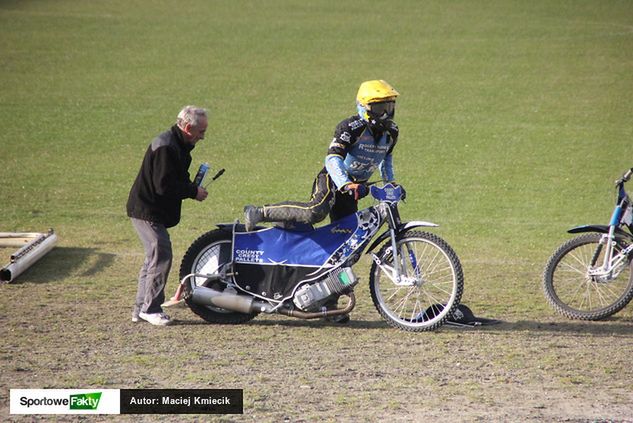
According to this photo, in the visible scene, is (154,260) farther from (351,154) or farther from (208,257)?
(351,154)

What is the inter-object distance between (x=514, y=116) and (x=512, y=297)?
11531 millimetres

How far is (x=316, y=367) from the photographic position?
25.2 ft

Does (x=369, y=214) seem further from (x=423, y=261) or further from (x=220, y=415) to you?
(x=220, y=415)

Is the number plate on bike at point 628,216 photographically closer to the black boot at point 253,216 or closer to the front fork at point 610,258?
the front fork at point 610,258

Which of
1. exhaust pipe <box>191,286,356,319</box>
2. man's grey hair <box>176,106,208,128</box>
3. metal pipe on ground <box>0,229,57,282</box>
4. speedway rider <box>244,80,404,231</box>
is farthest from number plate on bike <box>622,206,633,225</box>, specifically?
metal pipe on ground <box>0,229,57,282</box>

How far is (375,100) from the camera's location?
8.74m

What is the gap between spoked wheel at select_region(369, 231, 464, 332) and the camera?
27.9 feet

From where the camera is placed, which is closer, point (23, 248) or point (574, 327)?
point (574, 327)

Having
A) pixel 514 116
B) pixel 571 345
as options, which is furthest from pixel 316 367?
pixel 514 116

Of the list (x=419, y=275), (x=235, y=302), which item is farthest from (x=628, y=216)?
(x=235, y=302)

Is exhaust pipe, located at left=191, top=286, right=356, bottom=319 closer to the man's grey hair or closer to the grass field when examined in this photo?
the grass field

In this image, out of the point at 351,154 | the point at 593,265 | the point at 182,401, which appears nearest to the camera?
the point at 182,401

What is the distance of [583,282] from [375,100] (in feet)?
8.92

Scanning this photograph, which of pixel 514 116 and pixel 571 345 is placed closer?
pixel 571 345
